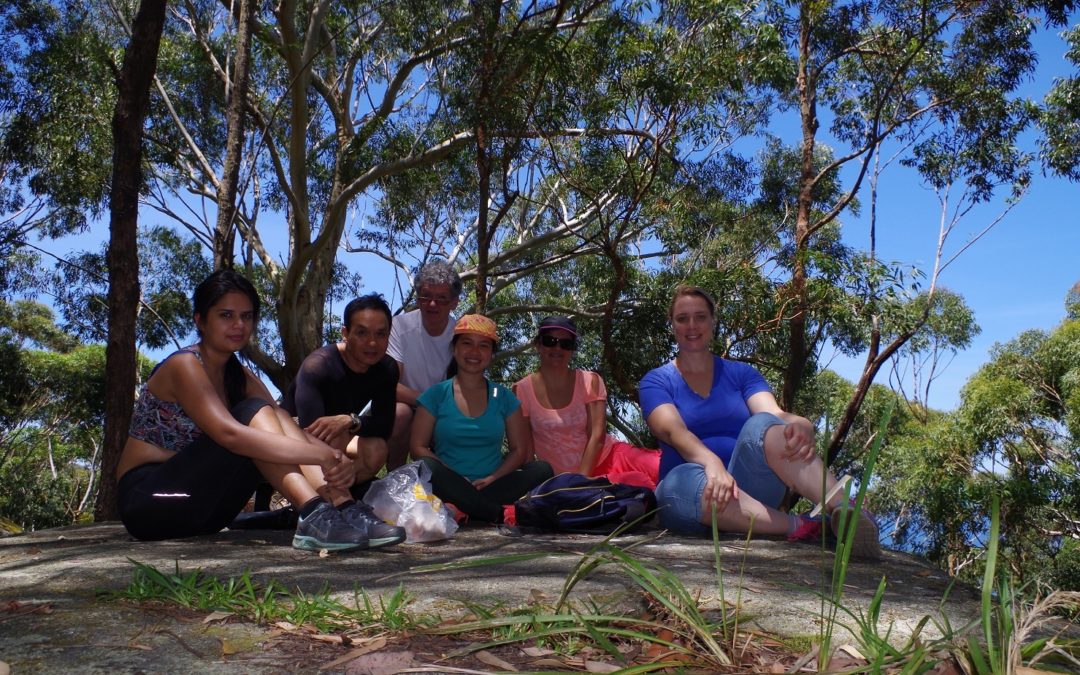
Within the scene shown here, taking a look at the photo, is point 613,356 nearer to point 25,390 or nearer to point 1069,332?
point 1069,332

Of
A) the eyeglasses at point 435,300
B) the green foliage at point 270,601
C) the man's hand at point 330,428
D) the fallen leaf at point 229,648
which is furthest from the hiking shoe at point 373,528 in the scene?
the eyeglasses at point 435,300

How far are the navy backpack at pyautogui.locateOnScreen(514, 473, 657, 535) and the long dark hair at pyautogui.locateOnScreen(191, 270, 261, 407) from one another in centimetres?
115

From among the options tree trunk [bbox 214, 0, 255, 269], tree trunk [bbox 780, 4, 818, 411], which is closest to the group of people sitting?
tree trunk [bbox 214, 0, 255, 269]

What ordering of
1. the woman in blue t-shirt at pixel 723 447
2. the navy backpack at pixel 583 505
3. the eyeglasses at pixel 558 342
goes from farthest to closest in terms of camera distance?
the eyeglasses at pixel 558 342, the navy backpack at pixel 583 505, the woman in blue t-shirt at pixel 723 447

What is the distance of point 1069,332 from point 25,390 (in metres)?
16.2

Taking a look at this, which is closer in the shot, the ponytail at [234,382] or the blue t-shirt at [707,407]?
the ponytail at [234,382]

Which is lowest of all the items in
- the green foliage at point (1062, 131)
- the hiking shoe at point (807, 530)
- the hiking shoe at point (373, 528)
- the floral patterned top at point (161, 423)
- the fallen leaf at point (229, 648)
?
the fallen leaf at point (229, 648)

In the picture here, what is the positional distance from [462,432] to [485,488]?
266 millimetres

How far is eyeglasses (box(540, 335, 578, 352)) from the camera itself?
427 centimetres

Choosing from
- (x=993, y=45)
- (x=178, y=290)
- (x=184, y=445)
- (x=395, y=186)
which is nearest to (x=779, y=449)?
(x=184, y=445)

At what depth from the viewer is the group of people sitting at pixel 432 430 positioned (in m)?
3.03

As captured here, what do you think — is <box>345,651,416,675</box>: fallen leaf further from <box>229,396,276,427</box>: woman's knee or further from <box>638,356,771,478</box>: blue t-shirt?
<box>638,356,771,478</box>: blue t-shirt

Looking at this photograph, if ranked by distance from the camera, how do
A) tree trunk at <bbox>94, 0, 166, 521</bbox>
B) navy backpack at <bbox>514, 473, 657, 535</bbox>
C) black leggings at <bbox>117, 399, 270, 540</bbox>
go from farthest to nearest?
tree trunk at <bbox>94, 0, 166, 521</bbox> → navy backpack at <bbox>514, 473, 657, 535</bbox> → black leggings at <bbox>117, 399, 270, 540</bbox>

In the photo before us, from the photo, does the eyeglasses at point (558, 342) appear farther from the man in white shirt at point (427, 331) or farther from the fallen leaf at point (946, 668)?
the fallen leaf at point (946, 668)
